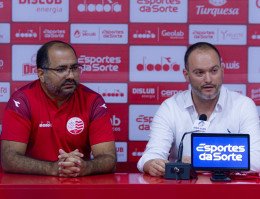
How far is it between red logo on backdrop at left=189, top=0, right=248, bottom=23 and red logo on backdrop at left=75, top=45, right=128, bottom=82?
50cm

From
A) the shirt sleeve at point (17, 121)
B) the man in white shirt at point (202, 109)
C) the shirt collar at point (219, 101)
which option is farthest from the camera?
the shirt collar at point (219, 101)

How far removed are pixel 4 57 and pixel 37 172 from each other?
4.13 feet

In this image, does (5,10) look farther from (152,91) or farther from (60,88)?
(152,91)

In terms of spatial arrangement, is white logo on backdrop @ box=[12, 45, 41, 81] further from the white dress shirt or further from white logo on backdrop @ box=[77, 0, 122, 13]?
the white dress shirt

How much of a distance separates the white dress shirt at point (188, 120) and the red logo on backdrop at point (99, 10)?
0.75 metres

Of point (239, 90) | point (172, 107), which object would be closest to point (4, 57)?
point (172, 107)

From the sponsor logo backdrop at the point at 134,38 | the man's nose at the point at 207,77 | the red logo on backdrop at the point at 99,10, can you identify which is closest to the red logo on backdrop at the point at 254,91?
the sponsor logo backdrop at the point at 134,38

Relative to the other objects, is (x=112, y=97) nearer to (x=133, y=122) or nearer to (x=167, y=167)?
(x=133, y=122)

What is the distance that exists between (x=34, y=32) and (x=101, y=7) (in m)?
0.45

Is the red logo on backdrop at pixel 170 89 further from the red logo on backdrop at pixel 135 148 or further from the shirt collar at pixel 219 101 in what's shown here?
the shirt collar at pixel 219 101

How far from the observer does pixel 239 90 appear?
13.0ft

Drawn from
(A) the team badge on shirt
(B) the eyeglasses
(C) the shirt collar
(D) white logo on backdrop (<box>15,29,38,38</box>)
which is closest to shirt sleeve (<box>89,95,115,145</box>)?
(A) the team badge on shirt

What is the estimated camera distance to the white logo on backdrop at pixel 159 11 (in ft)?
12.9

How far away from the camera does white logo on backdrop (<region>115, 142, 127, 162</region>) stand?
158 inches
